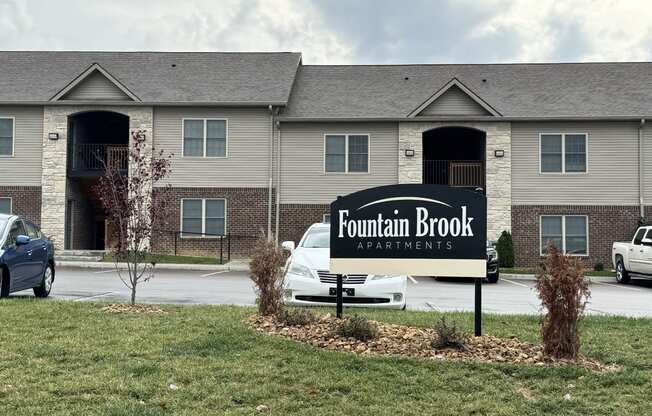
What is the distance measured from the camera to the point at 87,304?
955cm

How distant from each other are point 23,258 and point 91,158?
56.3ft

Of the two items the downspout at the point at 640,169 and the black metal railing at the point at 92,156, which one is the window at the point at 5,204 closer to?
the black metal railing at the point at 92,156

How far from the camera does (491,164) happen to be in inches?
1009

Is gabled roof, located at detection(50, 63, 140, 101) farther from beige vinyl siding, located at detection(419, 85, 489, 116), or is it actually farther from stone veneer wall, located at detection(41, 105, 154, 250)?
beige vinyl siding, located at detection(419, 85, 489, 116)

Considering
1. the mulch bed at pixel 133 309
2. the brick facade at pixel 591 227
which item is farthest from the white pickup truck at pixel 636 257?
the mulch bed at pixel 133 309

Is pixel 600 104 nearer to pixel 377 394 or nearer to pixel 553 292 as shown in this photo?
pixel 553 292

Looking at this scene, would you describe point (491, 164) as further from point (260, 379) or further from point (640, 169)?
point (260, 379)

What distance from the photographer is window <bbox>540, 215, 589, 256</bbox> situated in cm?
2550

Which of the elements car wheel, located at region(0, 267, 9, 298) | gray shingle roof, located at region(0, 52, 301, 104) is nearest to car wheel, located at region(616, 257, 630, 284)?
gray shingle roof, located at region(0, 52, 301, 104)

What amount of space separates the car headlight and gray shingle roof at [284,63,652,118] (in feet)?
52.0

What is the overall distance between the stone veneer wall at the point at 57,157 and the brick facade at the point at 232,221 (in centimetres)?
368

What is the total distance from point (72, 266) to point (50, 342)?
16.7m

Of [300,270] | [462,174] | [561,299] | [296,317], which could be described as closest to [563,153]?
[462,174]

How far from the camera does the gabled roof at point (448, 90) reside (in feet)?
82.8
